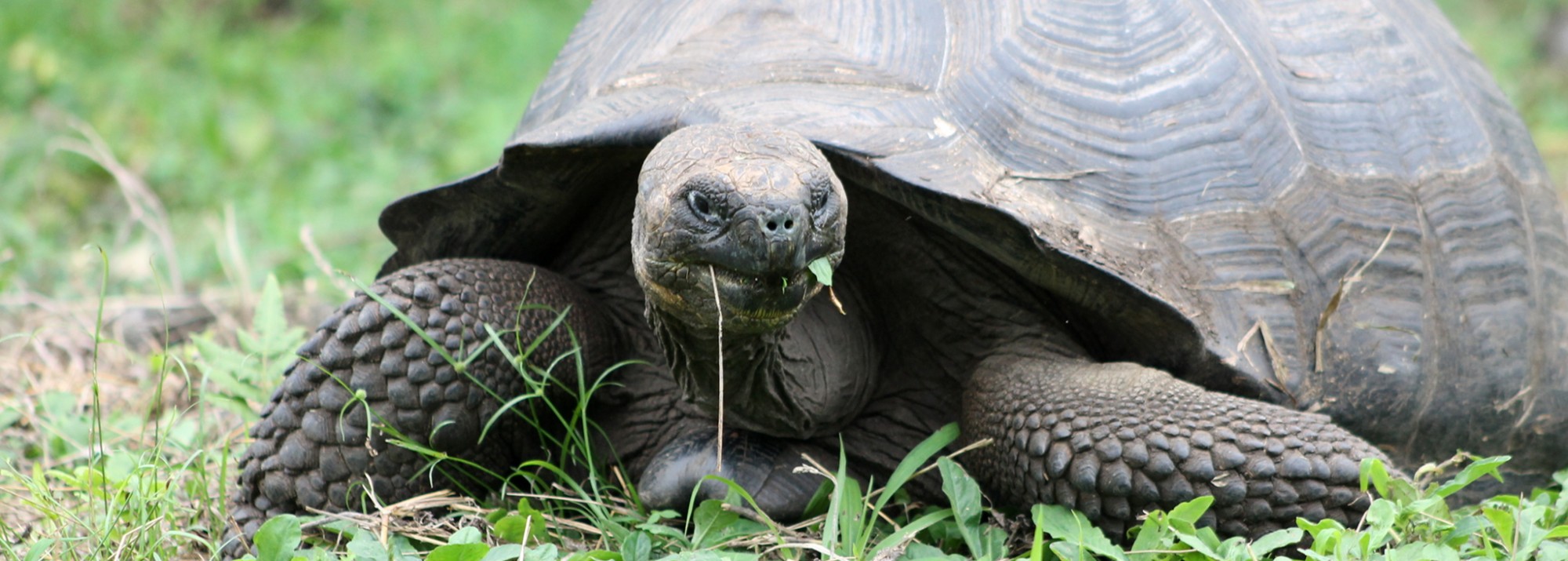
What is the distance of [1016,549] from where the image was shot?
2404 millimetres

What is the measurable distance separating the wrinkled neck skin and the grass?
15cm

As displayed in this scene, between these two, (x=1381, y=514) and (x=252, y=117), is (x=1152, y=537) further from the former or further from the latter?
(x=252, y=117)

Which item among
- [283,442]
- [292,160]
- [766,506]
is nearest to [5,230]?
[292,160]

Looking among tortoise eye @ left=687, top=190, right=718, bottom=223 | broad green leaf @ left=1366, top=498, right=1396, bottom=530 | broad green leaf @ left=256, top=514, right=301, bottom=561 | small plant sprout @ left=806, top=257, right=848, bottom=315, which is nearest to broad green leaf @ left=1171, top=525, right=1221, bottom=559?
broad green leaf @ left=1366, top=498, right=1396, bottom=530

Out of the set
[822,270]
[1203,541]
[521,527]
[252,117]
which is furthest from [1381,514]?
[252,117]

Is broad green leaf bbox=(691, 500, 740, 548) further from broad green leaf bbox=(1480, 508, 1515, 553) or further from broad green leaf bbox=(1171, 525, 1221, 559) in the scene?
broad green leaf bbox=(1480, 508, 1515, 553)

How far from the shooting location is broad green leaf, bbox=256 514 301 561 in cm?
218

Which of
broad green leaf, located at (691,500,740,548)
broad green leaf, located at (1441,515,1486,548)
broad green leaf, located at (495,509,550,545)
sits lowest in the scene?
broad green leaf, located at (1441,515,1486,548)

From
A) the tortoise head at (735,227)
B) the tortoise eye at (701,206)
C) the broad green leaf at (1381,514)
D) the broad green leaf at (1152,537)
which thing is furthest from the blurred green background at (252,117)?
the broad green leaf at (1381,514)

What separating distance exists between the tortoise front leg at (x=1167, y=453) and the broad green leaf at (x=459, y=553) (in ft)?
3.06

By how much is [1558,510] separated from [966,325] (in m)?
1.06

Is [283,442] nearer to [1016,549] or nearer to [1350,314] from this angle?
[1016,549]

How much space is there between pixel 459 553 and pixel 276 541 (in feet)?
1.12

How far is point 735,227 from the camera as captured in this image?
74.0 inches
